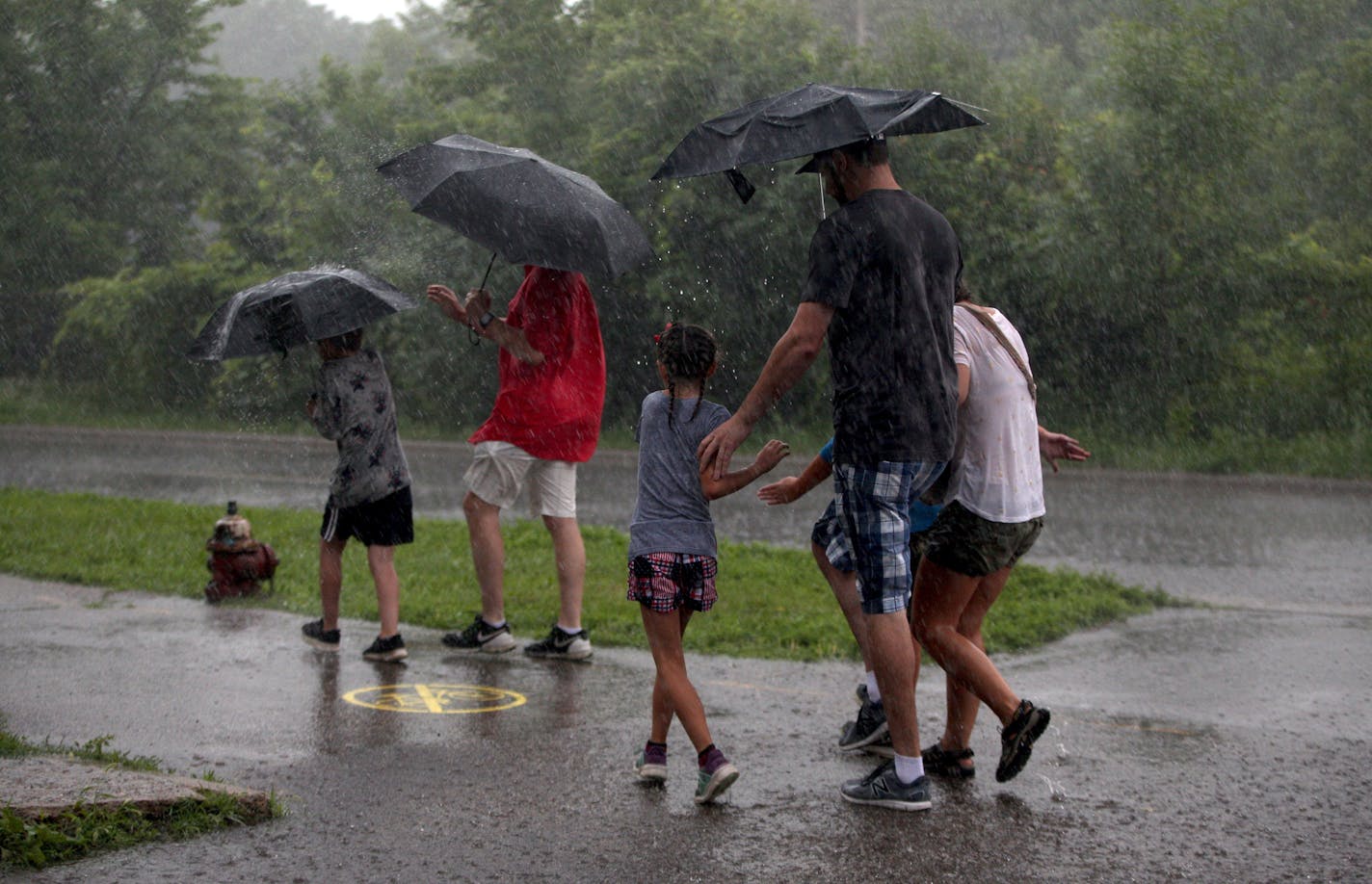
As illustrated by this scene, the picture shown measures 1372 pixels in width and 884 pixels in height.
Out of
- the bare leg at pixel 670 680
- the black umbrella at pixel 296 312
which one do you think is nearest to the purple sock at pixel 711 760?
the bare leg at pixel 670 680

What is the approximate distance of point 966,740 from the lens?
16.6 ft

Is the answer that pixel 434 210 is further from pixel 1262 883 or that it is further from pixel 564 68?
pixel 564 68

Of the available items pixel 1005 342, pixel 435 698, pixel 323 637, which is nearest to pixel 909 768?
pixel 1005 342

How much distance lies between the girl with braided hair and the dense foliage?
573 inches

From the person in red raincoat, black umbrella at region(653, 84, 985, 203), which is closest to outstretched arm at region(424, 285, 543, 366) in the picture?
the person in red raincoat

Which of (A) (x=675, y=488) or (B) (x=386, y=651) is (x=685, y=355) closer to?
(A) (x=675, y=488)

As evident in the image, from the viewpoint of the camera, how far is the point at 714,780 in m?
4.57

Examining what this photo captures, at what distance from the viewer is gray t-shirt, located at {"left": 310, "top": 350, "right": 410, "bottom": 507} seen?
6.84 meters

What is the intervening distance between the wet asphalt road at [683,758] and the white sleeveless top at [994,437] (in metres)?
0.93

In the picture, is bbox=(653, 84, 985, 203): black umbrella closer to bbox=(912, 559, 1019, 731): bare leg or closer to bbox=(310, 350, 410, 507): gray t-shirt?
bbox=(912, 559, 1019, 731): bare leg

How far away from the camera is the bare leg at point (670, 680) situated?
15.6 feet

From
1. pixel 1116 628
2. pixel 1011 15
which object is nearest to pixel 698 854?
pixel 1116 628

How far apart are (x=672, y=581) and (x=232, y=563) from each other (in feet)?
14.2

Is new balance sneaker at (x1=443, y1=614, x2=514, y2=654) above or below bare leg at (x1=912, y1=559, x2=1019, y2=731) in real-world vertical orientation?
below
